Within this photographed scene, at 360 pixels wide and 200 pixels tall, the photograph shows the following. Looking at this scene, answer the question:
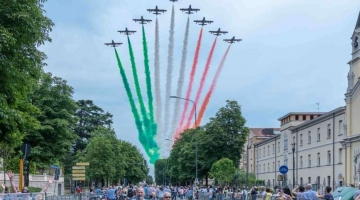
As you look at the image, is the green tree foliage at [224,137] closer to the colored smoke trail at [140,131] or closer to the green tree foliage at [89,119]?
the colored smoke trail at [140,131]

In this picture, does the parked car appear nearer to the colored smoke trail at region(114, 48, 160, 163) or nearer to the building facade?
the building facade

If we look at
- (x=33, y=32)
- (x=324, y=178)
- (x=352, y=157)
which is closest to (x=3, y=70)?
(x=33, y=32)

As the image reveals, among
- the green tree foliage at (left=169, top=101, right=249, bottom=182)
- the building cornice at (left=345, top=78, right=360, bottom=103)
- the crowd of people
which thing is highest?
the building cornice at (left=345, top=78, right=360, bottom=103)

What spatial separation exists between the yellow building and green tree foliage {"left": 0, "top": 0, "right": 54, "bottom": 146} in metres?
42.2

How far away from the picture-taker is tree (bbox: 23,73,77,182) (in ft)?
141

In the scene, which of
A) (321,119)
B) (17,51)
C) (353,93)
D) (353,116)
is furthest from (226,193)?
(17,51)

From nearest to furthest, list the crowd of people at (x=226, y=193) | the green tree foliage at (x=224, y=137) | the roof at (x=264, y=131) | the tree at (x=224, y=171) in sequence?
the crowd of people at (x=226, y=193)
the tree at (x=224, y=171)
the green tree foliage at (x=224, y=137)
the roof at (x=264, y=131)

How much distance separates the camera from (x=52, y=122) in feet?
142

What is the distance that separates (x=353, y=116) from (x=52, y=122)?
97.8 feet

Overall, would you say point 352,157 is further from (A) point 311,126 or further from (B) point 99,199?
(B) point 99,199

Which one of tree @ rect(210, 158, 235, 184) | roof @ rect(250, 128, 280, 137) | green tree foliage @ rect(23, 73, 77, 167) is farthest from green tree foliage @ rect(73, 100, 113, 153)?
green tree foliage @ rect(23, 73, 77, 167)

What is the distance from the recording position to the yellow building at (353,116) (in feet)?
179

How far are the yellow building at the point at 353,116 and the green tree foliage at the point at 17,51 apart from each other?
4225cm

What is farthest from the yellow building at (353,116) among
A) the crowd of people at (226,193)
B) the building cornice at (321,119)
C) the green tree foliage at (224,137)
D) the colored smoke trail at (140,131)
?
the colored smoke trail at (140,131)
